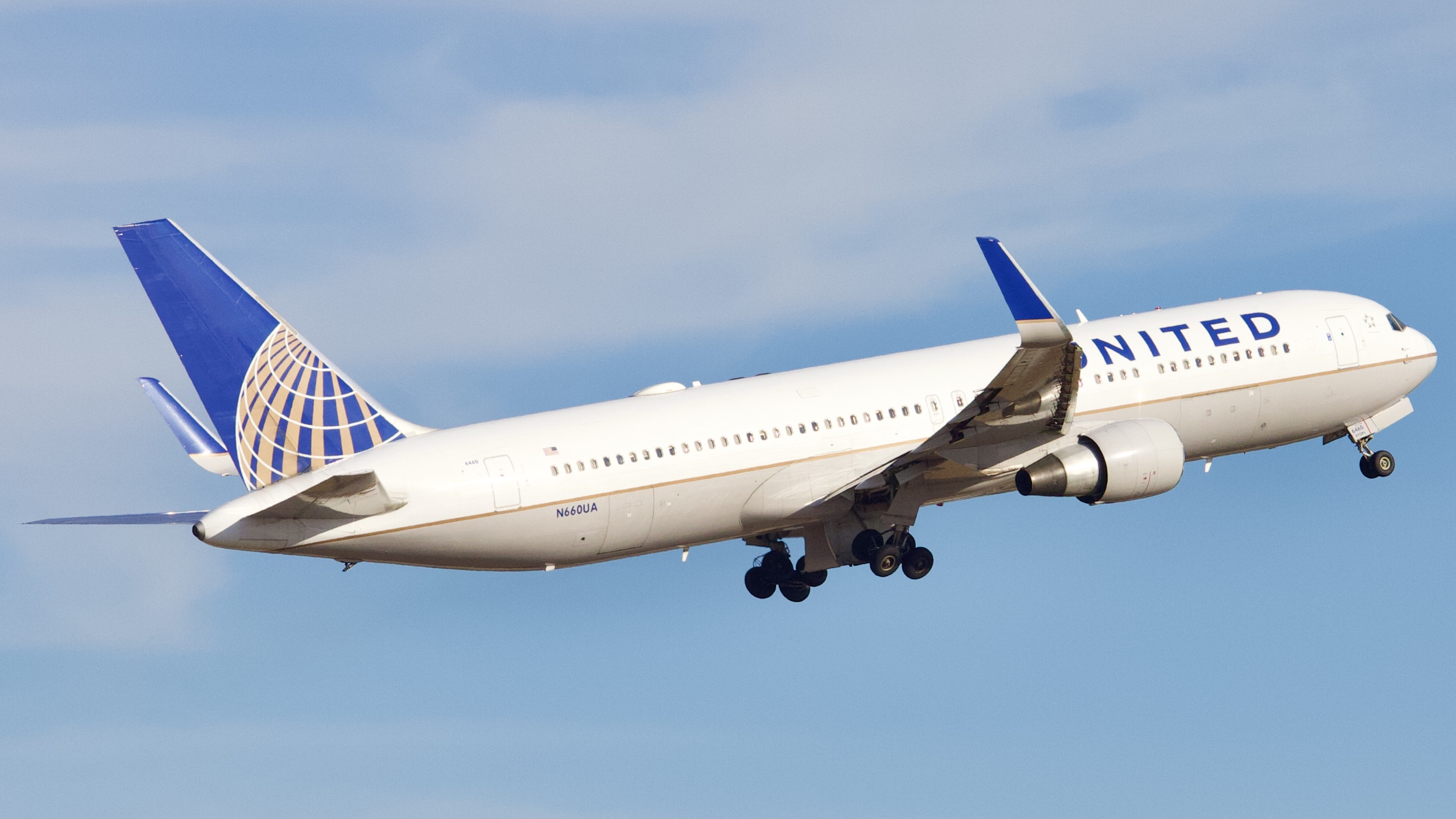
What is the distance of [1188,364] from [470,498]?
17.8m

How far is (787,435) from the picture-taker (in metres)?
43.4

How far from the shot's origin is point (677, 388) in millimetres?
44969

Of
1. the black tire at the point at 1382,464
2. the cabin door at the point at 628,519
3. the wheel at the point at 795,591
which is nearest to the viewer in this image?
the cabin door at the point at 628,519

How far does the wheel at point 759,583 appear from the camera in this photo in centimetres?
4919

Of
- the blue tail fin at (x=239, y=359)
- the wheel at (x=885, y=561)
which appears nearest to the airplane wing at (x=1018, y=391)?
the wheel at (x=885, y=561)

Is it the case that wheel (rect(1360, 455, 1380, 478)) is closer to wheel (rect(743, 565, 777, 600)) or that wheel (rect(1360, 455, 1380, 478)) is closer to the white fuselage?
the white fuselage

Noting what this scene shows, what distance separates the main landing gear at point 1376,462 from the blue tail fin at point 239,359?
86.7 feet

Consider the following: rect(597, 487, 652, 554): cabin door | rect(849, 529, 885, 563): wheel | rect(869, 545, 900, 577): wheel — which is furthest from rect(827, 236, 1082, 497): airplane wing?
rect(597, 487, 652, 554): cabin door

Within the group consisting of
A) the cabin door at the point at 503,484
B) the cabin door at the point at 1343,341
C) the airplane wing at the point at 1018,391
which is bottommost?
the cabin door at the point at 503,484

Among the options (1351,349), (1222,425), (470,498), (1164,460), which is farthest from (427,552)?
(1351,349)

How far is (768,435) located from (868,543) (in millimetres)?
4134

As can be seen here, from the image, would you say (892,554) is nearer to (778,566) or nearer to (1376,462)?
(778,566)

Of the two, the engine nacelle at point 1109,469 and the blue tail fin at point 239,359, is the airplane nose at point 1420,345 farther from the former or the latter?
the blue tail fin at point 239,359

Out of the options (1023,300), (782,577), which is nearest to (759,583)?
(782,577)
